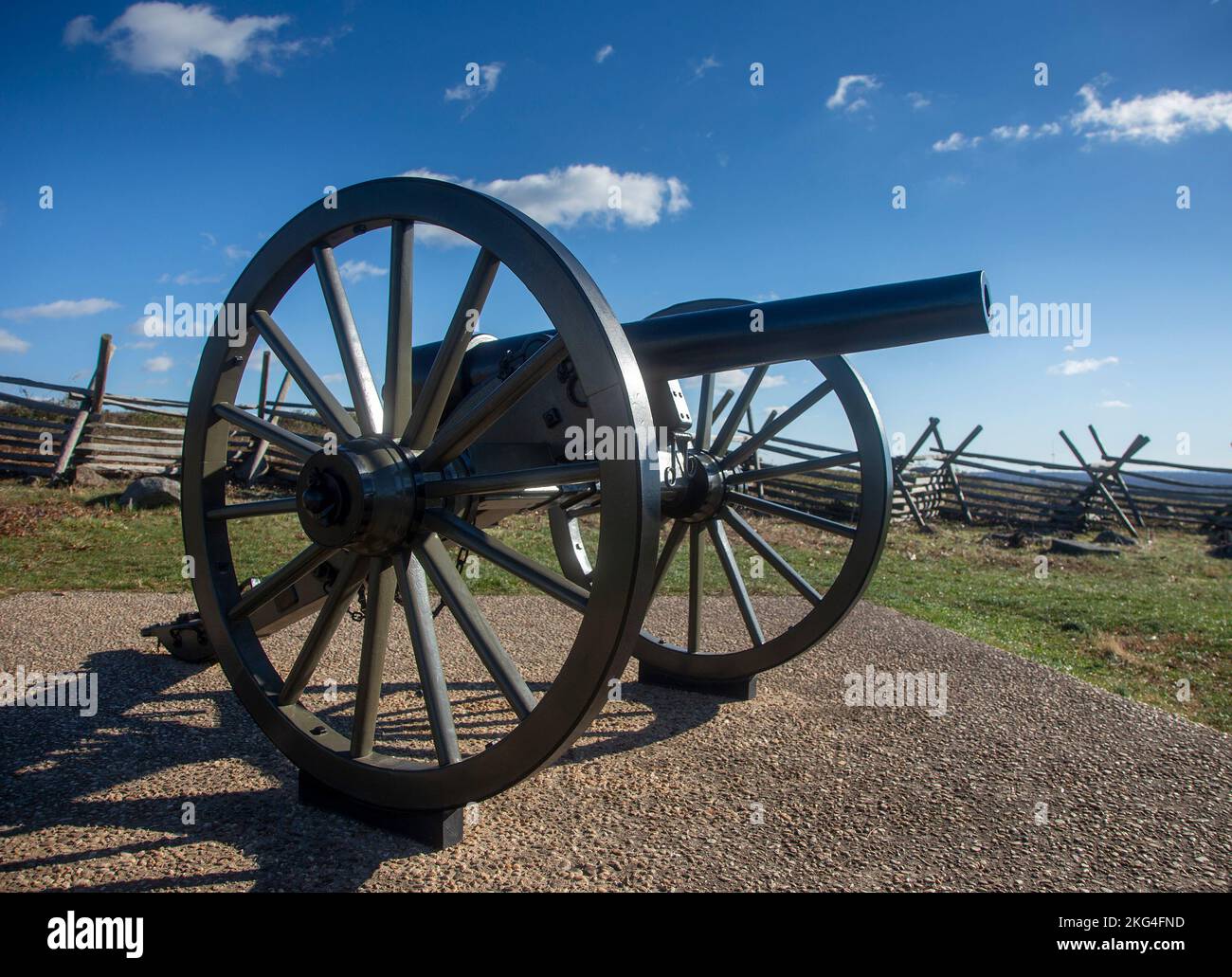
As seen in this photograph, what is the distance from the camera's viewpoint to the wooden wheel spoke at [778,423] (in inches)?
198

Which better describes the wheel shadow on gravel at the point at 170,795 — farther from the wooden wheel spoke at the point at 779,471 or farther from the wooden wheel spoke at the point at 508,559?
the wooden wheel spoke at the point at 779,471

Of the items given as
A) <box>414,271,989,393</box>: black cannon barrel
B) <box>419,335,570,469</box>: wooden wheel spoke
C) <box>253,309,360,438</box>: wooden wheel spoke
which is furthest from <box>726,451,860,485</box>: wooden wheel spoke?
<box>253,309,360,438</box>: wooden wheel spoke

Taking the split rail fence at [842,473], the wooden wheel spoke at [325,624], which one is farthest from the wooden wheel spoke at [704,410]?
the split rail fence at [842,473]

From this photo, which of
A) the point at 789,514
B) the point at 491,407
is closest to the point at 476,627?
the point at 491,407

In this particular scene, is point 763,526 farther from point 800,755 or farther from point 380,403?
point 380,403

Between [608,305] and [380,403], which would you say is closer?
[608,305]

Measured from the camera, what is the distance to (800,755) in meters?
4.13

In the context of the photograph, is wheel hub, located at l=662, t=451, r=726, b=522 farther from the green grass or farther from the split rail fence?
the split rail fence

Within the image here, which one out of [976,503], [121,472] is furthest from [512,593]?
[976,503]

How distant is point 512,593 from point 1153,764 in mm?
5305

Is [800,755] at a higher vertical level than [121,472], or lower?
lower

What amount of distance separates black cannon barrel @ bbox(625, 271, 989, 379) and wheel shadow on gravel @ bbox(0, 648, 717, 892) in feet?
6.23

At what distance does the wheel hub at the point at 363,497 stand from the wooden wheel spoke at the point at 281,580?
0.21 meters
